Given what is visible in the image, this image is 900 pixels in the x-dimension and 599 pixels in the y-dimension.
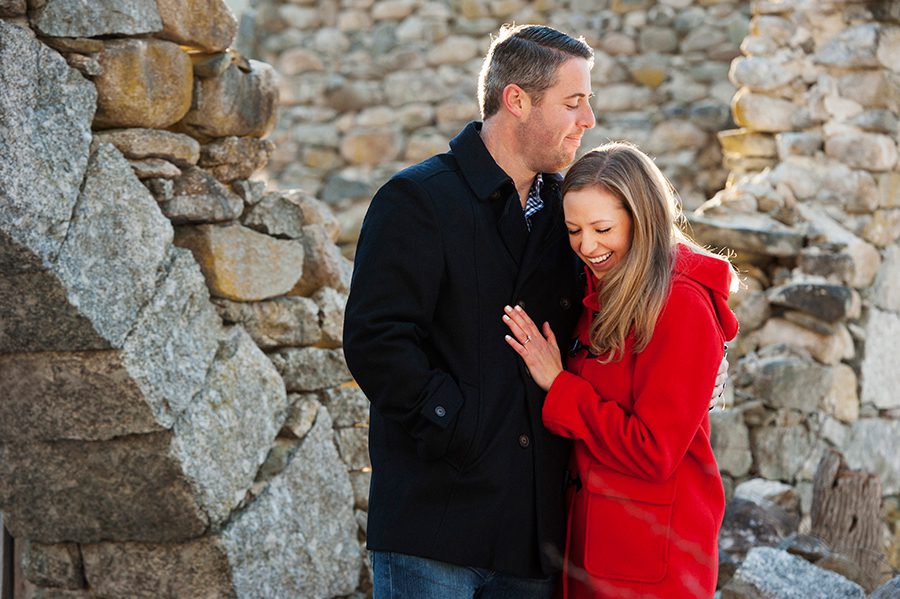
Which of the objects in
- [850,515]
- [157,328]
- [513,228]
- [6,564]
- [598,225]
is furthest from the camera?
[850,515]

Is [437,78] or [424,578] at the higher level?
[437,78]

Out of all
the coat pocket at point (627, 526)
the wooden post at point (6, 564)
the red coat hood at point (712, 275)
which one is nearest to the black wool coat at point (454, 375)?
the coat pocket at point (627, 526)

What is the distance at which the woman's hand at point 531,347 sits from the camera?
276cm

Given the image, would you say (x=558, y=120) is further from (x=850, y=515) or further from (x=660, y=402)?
(x=850, y=515)

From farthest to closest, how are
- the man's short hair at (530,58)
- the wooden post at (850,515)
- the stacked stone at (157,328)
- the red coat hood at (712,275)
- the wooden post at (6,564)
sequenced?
the wooden post at (850,515) < the wooden post at (6,564) < the stacked stone at (157,328) < the man's short hair at (530,58) < the red coat hood at (712,275)

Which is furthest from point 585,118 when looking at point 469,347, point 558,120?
point 469,347

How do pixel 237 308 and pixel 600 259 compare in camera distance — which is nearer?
pixel 600 259

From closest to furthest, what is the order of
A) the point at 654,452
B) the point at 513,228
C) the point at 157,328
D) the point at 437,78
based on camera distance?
1. the point at 654,452
2. the point at 513,228
3. the point at 157,328
4. the point at 437,78

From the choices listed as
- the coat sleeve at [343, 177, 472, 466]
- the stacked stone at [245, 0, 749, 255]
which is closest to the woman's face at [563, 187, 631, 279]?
the coat sleeve at [343, 177, 472, 466]

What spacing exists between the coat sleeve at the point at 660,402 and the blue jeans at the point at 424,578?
1.27 feet

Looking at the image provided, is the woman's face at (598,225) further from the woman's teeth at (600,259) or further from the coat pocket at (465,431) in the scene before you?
the coat pocket at (465,431)

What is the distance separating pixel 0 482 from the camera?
3518mm

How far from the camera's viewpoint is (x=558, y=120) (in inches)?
112

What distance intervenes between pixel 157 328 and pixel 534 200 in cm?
112
